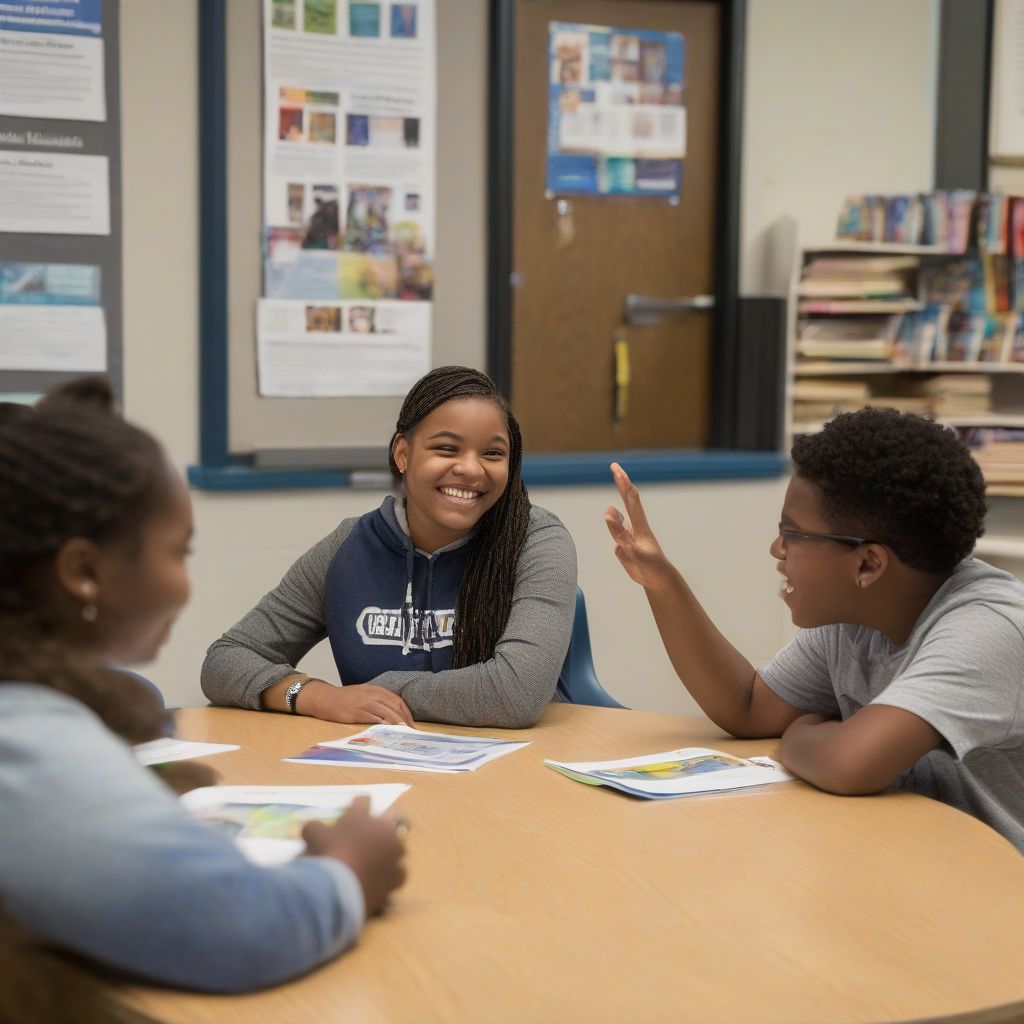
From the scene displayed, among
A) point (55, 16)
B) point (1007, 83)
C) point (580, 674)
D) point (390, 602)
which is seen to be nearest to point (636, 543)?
point (390, 602)

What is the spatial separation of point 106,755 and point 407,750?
2.98 feet

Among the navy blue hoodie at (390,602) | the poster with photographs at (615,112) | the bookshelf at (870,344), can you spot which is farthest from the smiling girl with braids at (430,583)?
the bookshelf at (870,344)

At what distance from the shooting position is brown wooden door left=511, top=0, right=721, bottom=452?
408 centimetres

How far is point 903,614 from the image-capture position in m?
1.83

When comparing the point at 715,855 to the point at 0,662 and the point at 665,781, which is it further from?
the point at 0,662

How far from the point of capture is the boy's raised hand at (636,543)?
1.97 meters

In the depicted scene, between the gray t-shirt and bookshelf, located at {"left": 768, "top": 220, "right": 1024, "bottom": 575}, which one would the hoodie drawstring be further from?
bookshelf, located at {"left": 768, "top": 220, "right": 1024, "bottom": 575}

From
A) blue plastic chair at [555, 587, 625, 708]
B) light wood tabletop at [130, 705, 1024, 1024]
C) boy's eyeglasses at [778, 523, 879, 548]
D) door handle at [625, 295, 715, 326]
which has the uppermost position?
door handle at [625, 295, 715, 326]

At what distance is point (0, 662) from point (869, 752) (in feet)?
3.45

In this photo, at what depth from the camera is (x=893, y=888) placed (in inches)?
53.3

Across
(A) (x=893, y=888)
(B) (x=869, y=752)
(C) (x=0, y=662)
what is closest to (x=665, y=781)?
(B) (x=869, y=752)

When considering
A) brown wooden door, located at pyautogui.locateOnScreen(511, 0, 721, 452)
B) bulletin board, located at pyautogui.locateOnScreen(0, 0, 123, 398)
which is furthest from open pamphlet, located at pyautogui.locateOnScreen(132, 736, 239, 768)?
brown wooden door, located at pyautogui.locateOnScreen(511, 0, 721, 452)

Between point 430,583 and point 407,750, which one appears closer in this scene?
point 407,750

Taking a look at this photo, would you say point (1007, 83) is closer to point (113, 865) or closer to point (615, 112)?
point (615, 112)
